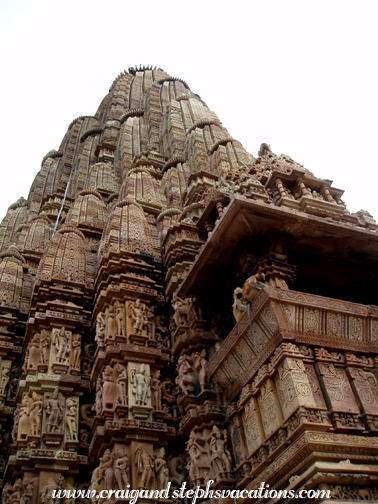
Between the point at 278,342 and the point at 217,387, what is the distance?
249 cm

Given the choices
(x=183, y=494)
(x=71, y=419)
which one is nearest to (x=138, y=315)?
(x=71, y=419)

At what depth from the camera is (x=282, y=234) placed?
402 inches

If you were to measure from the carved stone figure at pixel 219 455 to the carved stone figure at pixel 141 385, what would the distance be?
5.43ft

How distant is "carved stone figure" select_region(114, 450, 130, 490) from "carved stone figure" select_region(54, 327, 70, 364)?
340cm

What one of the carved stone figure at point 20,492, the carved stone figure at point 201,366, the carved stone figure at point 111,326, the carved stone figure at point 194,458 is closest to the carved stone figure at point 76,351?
the carved stone figure at point 111,326

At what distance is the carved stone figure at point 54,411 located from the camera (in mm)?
10711

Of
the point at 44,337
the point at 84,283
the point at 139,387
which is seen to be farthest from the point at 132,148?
the point at 139,387

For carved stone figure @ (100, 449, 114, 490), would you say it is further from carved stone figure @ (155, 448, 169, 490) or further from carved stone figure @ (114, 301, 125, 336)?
carved stone figure @ (114, 301, 125, 336)

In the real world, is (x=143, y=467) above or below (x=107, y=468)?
below

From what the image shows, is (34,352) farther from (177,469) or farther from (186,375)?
(177,469)

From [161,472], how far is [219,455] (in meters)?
1.19

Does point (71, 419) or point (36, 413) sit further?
point (71, 419)

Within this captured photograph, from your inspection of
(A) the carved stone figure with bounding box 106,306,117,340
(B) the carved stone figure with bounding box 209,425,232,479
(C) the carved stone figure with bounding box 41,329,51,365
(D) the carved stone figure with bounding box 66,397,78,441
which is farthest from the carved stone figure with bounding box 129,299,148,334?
(B) the carved stone figure with bounding box 209,425,232,479

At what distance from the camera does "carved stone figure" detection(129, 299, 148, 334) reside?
38.9ft
